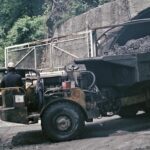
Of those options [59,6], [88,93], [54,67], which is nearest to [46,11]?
[59,6]

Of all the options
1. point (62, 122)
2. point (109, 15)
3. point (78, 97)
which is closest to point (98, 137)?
point (62, 122)

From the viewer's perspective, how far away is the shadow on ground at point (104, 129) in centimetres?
1098

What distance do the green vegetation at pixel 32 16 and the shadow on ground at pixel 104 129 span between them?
42.7 feet

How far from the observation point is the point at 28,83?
11.4 meters

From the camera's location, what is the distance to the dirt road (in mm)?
9484

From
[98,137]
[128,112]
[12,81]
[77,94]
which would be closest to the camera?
[98,137]

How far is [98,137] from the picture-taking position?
10.7 m

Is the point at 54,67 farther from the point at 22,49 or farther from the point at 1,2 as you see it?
Answer: the point at 1,2

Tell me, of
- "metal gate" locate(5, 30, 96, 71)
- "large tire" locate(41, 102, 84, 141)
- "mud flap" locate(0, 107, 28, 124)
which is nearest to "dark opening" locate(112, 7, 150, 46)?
"large tire" locate(41, 102, 84, 141)

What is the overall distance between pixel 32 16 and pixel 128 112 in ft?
64.2

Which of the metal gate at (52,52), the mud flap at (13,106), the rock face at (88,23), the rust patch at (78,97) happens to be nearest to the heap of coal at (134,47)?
the rust patch at (78,97)

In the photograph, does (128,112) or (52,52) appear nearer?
(128,112)

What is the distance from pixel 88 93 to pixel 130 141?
5.76 feet

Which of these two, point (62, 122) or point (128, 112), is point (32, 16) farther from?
point (62, 122)
